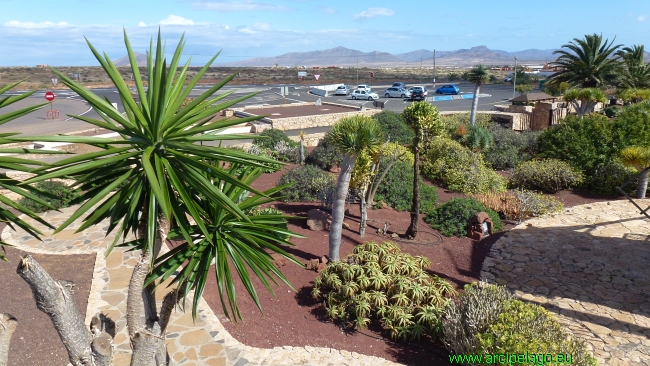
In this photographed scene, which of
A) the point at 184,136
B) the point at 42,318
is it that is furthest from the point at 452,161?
the point at 184,136

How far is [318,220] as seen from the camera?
11.1 meters

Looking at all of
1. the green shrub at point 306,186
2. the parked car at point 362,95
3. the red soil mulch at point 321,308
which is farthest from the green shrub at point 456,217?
the parked car at point 362,95

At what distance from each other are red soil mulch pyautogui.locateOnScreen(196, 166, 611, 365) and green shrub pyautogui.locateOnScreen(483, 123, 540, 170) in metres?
5.79

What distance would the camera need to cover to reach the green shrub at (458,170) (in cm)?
1477

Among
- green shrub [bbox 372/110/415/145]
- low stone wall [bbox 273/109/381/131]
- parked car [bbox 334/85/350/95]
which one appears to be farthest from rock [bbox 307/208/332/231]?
parked car [bbox 334/85/350/95]

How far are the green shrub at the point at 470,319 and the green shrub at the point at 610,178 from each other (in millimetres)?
9813

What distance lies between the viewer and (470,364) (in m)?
6.05

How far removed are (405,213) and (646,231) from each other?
5.68 metres

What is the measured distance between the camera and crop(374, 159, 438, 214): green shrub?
1302 cm

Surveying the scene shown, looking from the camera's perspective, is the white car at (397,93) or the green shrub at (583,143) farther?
the white car at (397,93)

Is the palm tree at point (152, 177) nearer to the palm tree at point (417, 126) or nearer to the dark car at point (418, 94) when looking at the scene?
the palm tree at point (417, 126)

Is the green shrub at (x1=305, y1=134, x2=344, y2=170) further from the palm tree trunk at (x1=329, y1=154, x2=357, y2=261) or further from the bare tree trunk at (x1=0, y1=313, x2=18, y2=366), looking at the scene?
the bare tree trunk at (x1=0, y1=313, x2=18, y2=366)

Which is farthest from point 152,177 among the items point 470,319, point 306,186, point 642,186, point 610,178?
point 610,178

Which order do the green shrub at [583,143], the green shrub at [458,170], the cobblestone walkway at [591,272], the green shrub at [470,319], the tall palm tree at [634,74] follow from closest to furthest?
the green shrub at [470,319]
the cobblestone walkway at [591,272]
the green shrub at [458,170]
the green shrub at [583,143]
the tall palm tree at [634,74]
